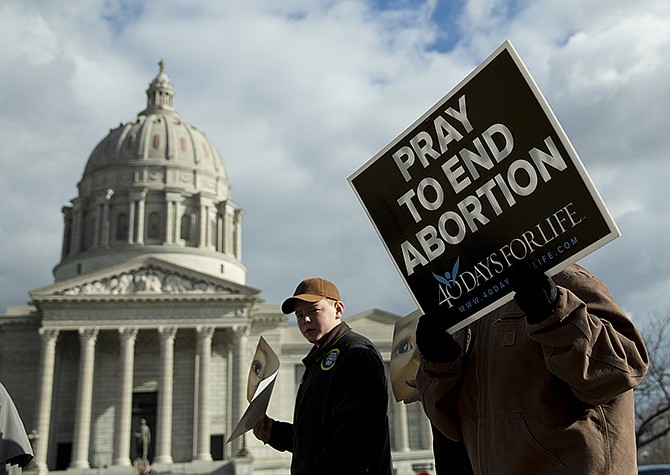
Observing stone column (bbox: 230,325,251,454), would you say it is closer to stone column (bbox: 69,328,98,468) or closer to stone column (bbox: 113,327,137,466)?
stone column (bbox: 113,327,137,466)

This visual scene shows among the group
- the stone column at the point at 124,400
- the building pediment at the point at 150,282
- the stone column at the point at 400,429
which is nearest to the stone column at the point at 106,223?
the building pediment at the point at 150,282

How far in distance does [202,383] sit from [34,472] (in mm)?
10777

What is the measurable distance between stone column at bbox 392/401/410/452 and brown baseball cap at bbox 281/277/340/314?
43801 millimetres

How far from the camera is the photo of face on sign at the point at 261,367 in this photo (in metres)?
5.95

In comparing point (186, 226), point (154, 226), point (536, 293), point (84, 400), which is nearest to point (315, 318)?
point (536, 293)

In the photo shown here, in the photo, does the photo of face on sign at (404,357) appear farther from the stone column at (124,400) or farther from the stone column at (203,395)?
the stone column at (124,400)

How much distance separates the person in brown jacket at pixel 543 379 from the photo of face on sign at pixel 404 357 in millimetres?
2578

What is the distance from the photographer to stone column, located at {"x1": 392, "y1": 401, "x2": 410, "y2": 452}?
47.7 meters

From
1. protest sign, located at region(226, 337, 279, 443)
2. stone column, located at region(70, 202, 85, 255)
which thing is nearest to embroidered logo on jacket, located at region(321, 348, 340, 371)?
protest sign, located at region(226, 337, 279, 443)

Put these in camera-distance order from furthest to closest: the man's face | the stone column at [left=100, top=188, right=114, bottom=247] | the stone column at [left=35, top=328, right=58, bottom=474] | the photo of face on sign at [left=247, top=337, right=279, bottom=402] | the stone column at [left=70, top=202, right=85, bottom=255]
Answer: the stone column at [left=70, top=202, right=85, bottom=255] < the stone column at [left=100, top=188, right=114, bottom=247] < the stone column at [left=35, top=328, right=58, bottom=474] < the photo of face on sign at [left=247, top=337, right=279, bottom=402] < the man's face

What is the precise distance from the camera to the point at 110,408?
46.3 meters

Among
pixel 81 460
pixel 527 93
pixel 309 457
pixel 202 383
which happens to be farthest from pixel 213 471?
pixel 527 93

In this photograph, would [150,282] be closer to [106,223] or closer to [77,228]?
[106,223]

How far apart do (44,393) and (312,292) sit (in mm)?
42267
